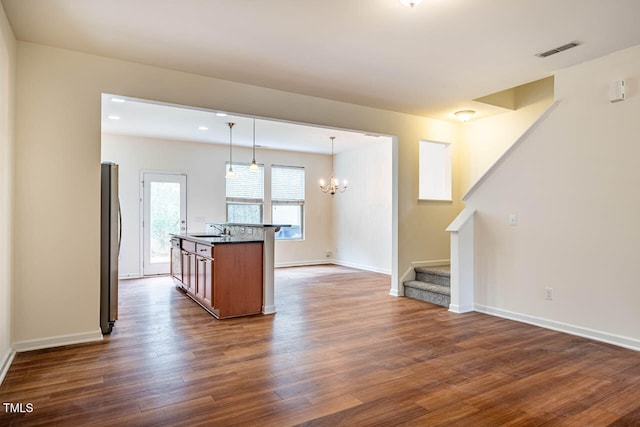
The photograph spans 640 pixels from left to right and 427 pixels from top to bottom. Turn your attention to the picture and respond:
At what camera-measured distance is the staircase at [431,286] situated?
5.16m

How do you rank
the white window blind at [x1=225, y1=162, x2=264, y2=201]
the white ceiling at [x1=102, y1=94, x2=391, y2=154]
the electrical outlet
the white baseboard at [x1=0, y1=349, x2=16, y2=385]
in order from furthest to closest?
the white window blind at [x1=225, y1=162, x2=264, y2=201]
the white ceiling at [x1=102, y1=94, x2=391, y2=154]
the electrical outlet
the white baseboard at [x1=0, y1=349, x2=16, y2=385]

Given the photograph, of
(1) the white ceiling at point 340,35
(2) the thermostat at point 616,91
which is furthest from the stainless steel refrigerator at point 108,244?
(2) the thermostat at point 616,91

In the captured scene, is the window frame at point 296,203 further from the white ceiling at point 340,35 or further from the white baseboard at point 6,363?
the white baseboard at point 6,363

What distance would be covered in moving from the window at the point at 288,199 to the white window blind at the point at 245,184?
12.3 inches

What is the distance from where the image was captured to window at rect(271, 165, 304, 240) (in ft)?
29.5

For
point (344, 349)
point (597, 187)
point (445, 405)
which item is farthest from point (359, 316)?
point (597, 187)

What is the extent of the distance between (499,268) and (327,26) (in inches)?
134

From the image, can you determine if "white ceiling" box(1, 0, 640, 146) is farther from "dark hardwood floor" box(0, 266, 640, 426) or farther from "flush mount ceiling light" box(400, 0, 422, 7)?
"dark hardwood floor" box(0, 266, 640, 426)

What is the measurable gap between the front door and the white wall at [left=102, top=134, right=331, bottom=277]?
0.39 ft

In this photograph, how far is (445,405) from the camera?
243 centimetres

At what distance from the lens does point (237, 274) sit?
4.58 metres

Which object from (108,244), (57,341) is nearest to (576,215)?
(108,244)

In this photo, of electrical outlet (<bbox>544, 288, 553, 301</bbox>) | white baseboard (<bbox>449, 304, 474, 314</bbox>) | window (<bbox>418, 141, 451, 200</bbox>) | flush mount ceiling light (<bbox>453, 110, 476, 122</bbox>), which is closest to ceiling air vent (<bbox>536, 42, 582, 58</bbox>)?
flush mount ceiling light (<bbox>453, 110, 476, 122</bbox>)

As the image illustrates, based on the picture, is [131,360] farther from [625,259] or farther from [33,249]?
[625,259]
